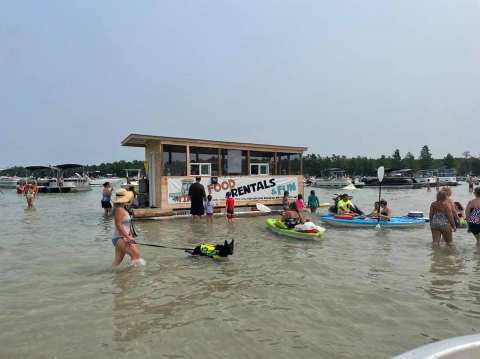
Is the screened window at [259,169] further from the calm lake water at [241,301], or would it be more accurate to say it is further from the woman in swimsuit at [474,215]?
the woman in swimsuit at [474,215]

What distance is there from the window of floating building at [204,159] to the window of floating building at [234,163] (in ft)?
1.70

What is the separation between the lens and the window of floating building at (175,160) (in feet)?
64.4

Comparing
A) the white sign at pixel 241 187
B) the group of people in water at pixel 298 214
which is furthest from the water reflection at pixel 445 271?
the white sign at pixel 241 187

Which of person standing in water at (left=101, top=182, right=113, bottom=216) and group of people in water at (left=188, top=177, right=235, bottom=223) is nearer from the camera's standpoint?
group of people in water at (left=188, top=177, right=235, bottom=223)

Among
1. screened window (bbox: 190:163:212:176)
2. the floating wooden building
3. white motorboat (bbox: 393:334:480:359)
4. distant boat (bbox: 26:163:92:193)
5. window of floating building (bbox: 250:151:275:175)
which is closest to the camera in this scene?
white motorboat (bbox: 393:334:480:359)

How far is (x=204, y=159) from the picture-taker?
→ 20.6 metres

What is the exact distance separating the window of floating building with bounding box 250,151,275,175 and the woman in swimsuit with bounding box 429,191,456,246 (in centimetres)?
1168

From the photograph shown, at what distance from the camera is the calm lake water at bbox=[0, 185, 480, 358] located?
5203 mm

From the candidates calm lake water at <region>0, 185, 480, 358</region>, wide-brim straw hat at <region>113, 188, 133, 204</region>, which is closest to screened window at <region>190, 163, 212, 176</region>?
calm lake water at <region>0, 185, 480, 358</region>

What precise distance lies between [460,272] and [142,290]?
632 centimetres

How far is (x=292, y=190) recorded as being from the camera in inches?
915

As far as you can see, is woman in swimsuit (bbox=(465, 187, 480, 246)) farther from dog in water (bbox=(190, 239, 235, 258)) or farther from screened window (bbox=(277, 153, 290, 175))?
screened window (bbox=(277, 153, 290, 175))

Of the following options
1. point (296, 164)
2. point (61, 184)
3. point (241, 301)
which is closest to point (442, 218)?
point (241, 301)

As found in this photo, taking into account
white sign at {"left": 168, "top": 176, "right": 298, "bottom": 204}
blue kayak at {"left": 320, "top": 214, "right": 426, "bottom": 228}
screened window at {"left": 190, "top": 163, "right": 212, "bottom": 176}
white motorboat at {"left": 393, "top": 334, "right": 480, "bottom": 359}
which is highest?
screened window at {"left": 190, "top": 163, "right": 212, "bottom": 176}
